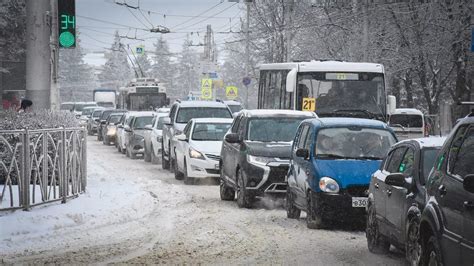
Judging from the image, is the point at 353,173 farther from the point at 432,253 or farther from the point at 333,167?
the point at 432,253

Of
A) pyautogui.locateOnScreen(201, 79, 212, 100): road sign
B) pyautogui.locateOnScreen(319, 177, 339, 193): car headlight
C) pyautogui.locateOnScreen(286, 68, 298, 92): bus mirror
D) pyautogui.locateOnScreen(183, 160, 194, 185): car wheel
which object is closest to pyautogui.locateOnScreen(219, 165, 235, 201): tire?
pyautogui.locateOnScreen(183, 160, 194, 185): car wheel

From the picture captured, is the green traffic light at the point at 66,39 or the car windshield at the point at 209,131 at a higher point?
the green traffic light at the point at 66,39

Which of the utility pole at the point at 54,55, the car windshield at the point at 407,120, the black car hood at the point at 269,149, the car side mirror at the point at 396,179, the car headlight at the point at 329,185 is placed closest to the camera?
the car side mirror at the point at 396,179

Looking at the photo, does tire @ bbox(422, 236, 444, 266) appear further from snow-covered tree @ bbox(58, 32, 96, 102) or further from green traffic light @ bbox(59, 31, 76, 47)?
snow-covered tree @ bbox(58, 32, 96, 102)

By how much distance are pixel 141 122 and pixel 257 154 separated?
20.8 m

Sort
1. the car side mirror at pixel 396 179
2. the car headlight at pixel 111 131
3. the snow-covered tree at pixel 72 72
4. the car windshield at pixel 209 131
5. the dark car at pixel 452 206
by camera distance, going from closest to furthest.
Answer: the dark car at pixel 452 206, the car side mirror at pixel 396 179, the car windshield at pixel 209 131, the car headlight at pixel 111 131, the snow-covered tree at pixel 72 72

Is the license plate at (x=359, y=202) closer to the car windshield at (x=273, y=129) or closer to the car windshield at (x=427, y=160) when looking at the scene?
the car windshield at (x=427, y=160)

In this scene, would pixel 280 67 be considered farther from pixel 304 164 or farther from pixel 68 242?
pixel 68 242

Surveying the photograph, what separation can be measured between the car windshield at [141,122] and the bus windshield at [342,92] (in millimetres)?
14214

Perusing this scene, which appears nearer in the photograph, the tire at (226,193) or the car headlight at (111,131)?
the tire at (226,193)

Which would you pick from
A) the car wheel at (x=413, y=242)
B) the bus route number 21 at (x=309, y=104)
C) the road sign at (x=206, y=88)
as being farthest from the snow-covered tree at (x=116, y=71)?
the car wheel at (x=413, y=242)

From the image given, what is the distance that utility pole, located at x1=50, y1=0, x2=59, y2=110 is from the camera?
2095 centimetres

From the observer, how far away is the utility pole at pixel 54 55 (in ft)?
68.7

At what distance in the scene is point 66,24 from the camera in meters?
19.3
